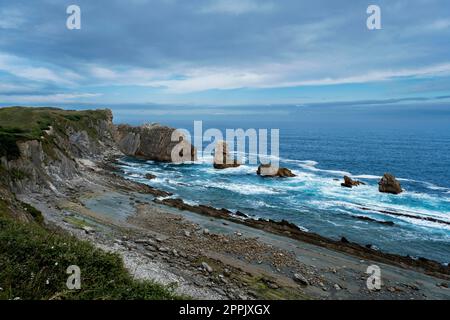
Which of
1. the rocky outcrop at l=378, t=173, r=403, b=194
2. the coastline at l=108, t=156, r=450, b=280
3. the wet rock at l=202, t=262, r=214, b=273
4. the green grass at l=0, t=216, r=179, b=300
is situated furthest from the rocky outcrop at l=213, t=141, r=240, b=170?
the green grass at l=0, t=216, r=179, b=300

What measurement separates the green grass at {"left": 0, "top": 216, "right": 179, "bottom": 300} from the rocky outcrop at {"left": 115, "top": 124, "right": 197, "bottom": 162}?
71.1m

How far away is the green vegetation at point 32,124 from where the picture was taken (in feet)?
141

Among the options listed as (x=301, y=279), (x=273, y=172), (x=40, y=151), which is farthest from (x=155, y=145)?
(x=301, y=279)

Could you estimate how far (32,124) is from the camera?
2409 inches

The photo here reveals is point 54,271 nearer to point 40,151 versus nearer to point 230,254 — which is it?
point 230,254

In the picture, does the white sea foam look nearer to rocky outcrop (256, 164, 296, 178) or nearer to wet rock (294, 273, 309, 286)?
rocky outcrop (256, 164, 296, 178)

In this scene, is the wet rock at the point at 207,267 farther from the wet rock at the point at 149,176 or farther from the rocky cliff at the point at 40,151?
the wet rock at the point at 149,176

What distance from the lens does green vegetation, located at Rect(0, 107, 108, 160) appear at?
43050mm

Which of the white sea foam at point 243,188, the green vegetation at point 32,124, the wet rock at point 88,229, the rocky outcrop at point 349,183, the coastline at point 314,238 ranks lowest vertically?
the coastline at point 314,238

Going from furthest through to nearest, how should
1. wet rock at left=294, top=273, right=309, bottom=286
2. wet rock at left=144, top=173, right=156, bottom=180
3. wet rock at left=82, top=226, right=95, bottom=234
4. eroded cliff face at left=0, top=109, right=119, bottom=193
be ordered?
wet rock at left=144, top=173, right=156, bottom=180
eroded cliff face at left=0, top=109, right=119, bottom=193
wet rock at left=82, top=226, right=95, bottom=234
wet rock at left=294, top=273, right=309, bottom=286

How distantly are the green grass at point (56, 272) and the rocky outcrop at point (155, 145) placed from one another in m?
71.1

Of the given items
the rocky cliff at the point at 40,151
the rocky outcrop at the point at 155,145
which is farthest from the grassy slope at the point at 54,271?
the rocky outcrop at the point at 155,145

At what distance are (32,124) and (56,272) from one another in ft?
190
